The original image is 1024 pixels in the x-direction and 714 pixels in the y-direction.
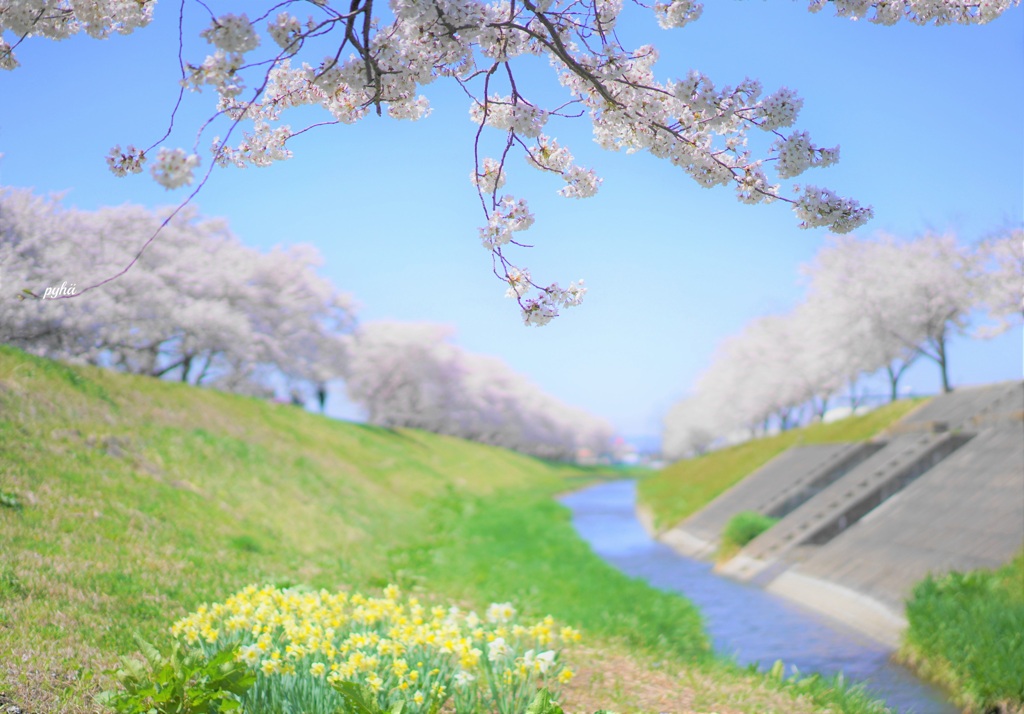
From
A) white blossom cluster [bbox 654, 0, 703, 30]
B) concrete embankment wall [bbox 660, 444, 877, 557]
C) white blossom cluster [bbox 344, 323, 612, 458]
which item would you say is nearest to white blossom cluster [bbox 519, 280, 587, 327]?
white blossom cluster [bbox 654, 0, 703, 30]

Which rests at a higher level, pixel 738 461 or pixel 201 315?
pixel 201 315

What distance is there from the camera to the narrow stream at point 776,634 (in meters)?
10.8

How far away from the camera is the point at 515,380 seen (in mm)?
101625

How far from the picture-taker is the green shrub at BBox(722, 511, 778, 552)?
924 inches

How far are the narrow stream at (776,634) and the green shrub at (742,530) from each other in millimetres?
918

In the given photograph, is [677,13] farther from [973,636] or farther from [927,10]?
[973,636]

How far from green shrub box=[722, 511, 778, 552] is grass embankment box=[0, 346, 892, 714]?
4.16 meters

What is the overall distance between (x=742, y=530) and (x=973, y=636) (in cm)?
1372

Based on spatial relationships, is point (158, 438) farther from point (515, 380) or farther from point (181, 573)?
point (515, 380)

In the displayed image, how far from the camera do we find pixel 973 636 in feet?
32.9

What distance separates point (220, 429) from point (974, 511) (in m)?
18.2

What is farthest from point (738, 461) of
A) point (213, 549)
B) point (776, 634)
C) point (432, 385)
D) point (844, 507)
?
point (432, 385)

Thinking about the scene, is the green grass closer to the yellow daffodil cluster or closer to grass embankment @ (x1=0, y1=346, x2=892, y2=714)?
grass embankment @ (x1=0, y1=346, x2=892, y2=714)

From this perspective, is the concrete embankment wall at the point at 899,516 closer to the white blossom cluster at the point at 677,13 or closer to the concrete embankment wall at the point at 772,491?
the concrete embankment wall at the point at 772,491
